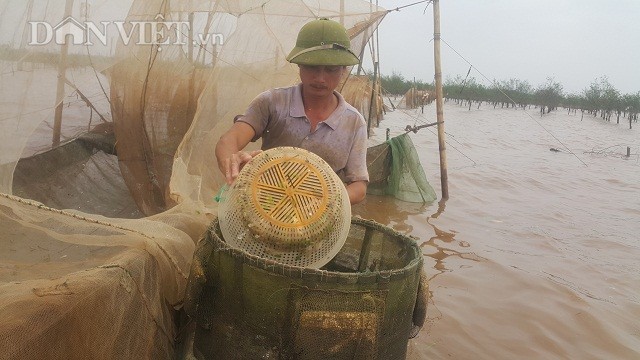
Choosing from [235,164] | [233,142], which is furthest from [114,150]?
[235,164]

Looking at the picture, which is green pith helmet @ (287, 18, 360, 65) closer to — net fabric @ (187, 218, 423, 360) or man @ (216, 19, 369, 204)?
man @ (216, 19, 369, 204)

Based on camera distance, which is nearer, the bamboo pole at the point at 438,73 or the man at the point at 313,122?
the man at the point at 313,122

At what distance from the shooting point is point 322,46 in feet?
7.65

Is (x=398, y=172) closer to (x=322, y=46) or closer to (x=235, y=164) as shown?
(x=322, y=46)

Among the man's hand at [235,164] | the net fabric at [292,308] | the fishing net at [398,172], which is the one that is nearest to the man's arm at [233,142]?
the man's hand at [235,164]

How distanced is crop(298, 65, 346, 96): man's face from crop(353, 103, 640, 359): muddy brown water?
170cm

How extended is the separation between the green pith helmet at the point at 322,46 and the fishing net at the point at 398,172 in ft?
14.2

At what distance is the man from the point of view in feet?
7.94

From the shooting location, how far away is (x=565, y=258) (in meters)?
5.43

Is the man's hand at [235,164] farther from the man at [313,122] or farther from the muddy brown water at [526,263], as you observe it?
the muddy brown water at [526,263]

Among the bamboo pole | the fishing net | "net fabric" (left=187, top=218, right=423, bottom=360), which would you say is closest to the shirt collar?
"net fabric" (left=187, top=218, right=423, bottom=360)

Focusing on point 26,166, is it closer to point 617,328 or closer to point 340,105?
point 340,105

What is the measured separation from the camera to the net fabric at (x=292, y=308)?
1.61 m

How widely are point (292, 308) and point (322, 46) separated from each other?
126 cm
